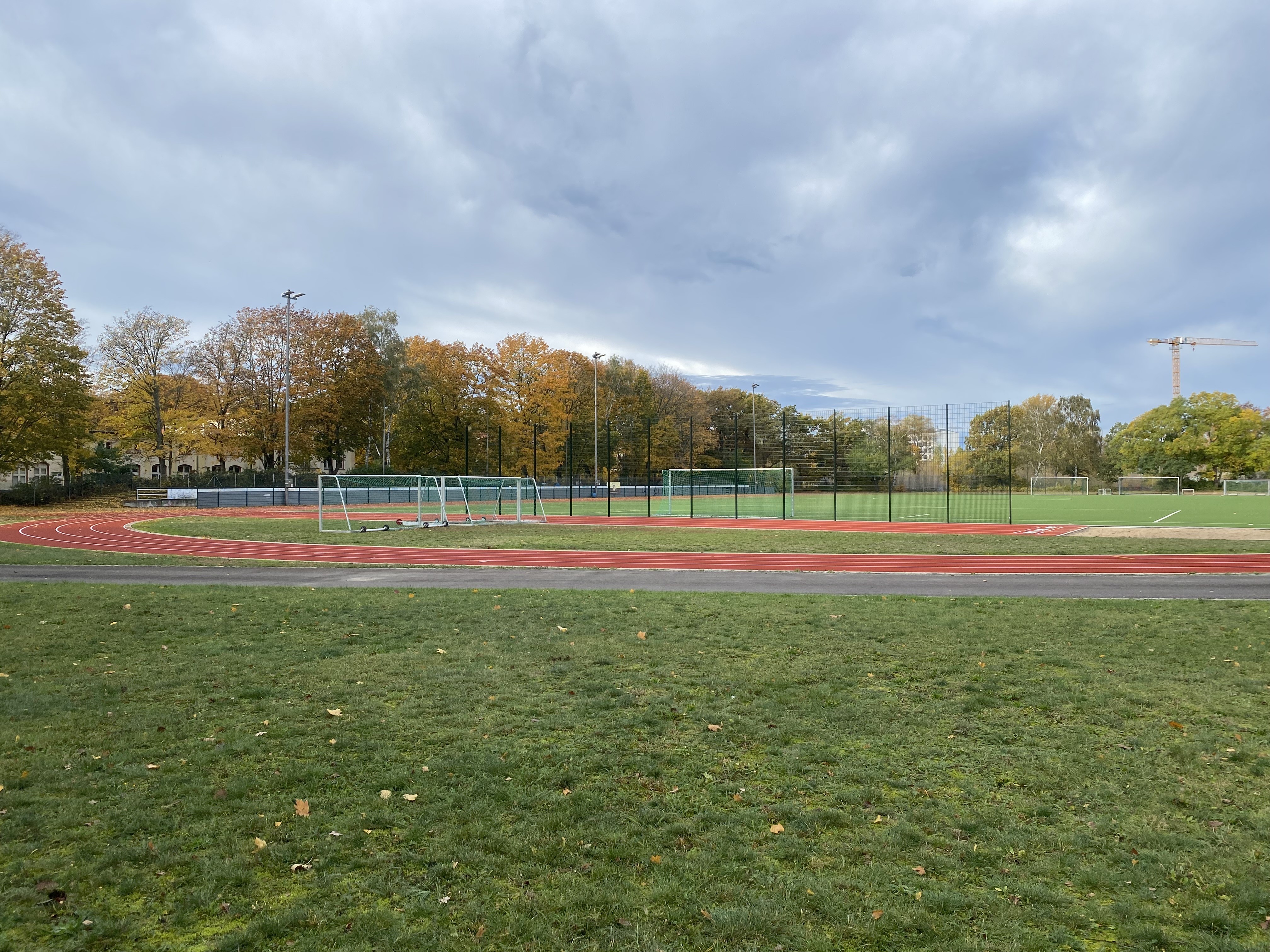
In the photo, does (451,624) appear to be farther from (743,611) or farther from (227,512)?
(227,512)

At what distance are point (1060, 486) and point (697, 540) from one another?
64.0 m

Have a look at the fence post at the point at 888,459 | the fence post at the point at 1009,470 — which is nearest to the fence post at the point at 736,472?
the fence post at the point at 888,459

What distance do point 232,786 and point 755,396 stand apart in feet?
257

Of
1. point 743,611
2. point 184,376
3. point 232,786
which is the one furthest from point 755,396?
point 232,786

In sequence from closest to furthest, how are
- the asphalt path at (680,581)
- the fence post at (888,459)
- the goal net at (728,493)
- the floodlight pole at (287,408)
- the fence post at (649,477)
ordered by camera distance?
the asphalt path at (680,581) → the fence post at (888,459) → the fence post at (649,477) → the goal net at (728,493) → the floodlight pole at (287,408)

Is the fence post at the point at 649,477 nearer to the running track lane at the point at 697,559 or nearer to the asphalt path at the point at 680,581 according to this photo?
the running track lane at the point at 697,559

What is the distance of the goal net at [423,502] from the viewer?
2514 centimetres

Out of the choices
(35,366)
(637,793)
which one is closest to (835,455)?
(637,793)

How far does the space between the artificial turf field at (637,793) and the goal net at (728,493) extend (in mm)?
19986

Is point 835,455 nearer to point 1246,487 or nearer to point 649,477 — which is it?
point 649,477

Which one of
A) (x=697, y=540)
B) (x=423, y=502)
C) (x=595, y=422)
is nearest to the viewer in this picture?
(x=697, y=540)

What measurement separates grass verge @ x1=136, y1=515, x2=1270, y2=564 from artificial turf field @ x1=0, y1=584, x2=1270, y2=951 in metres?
9.72

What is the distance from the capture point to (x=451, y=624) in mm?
8578

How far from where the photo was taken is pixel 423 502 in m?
34.6
